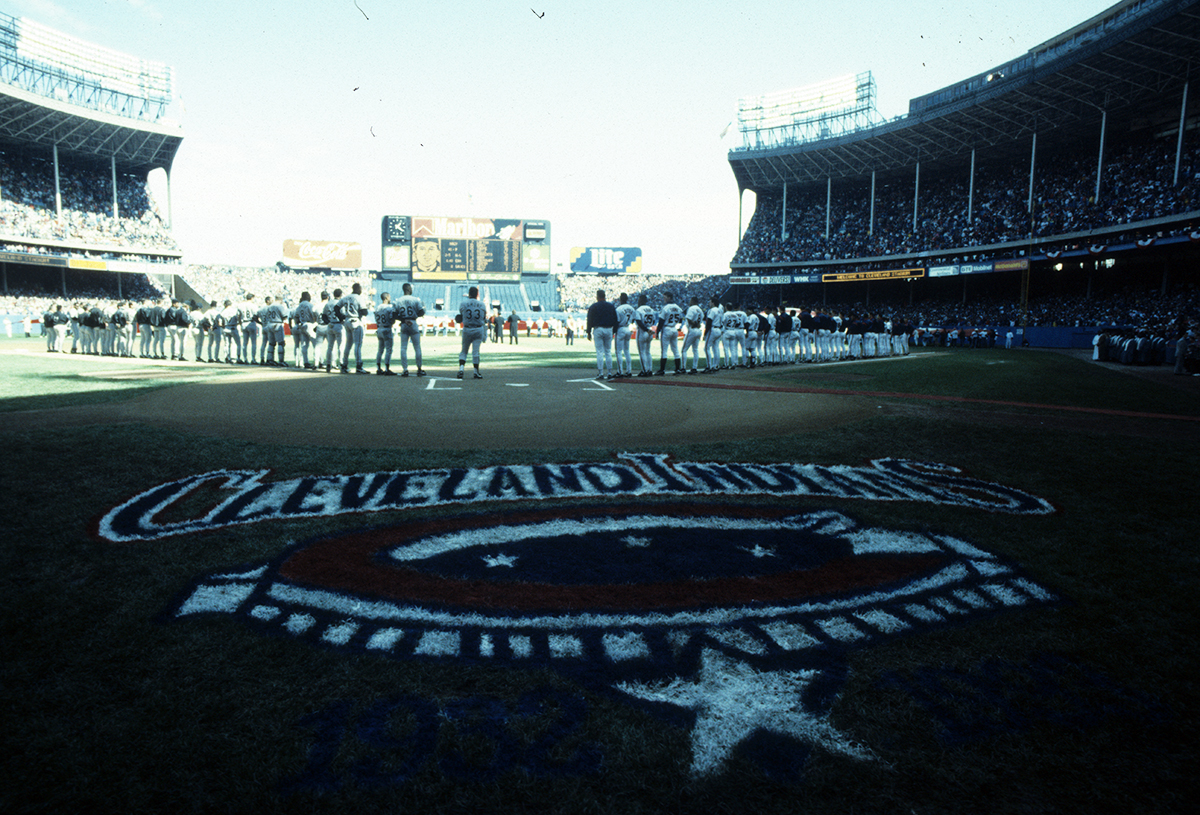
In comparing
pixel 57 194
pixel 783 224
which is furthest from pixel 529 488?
pixel 57 194

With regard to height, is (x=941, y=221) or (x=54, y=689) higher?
(x=941, y=221)

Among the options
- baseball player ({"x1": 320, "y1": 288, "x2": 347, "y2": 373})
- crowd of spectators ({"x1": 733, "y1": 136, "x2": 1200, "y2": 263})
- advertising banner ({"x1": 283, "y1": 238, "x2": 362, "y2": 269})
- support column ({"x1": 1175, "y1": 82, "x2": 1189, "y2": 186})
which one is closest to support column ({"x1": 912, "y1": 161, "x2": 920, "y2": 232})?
crowd of spectators ({"x1": 733, "y1": 136, "x2": 1200, "y2": 263})

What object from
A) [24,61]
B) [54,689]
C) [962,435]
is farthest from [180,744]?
[24,61]

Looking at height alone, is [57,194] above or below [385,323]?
above

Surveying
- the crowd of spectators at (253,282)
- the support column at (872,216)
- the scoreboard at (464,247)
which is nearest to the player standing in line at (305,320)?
the support column at (872,216)

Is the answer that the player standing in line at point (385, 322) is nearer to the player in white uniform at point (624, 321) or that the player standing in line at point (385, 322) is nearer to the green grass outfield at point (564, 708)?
the player in white uniform at point (624, 321)

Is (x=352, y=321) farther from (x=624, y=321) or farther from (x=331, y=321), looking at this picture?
(x=624, y=321)

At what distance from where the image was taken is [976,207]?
45.6 meters

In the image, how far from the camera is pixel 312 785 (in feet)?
6.18

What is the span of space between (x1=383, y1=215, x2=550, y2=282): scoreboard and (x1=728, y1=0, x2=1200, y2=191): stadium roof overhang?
1052 inches

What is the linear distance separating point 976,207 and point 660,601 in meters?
52.2

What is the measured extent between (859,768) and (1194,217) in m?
39.6

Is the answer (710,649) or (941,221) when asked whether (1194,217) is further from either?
(710,649)

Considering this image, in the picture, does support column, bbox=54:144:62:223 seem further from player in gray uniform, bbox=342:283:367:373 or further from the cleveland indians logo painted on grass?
the cleveland indians logo painted on grass
